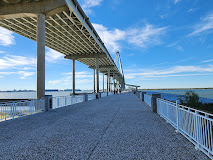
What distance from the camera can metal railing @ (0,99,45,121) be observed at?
27.8 feet

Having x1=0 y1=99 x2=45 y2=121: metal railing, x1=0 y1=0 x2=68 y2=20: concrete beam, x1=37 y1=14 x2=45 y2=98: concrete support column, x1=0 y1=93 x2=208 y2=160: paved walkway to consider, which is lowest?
x1=0 y1=93 x2=208 y2=160: paved walkway

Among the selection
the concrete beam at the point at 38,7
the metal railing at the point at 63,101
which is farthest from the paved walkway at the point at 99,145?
the concrete beam at the point at 38,7

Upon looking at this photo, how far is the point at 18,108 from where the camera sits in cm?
895

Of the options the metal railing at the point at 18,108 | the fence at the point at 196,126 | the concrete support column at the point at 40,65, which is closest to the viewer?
the fence at the point at 196,126

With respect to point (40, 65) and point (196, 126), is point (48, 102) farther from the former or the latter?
point (196, 126)

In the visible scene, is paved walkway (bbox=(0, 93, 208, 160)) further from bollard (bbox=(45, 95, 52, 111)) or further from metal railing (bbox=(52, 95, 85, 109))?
metal railing (bbox=(52, 95, 85, 109))

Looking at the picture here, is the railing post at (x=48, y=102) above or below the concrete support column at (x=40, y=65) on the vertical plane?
below

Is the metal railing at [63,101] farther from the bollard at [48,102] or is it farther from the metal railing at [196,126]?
the metal railing at [196,126]

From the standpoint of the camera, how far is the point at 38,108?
1045cm

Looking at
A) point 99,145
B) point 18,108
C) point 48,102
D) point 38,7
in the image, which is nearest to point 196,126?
point 99,145

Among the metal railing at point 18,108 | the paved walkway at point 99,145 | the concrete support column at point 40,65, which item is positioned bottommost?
the paved walkway at point 99,145

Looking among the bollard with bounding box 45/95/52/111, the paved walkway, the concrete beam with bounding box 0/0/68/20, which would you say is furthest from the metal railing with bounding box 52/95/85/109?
the concrete beam with bounding box 0/0/68/20

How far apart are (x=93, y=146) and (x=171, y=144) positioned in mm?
2374

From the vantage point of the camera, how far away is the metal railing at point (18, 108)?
8469mm
